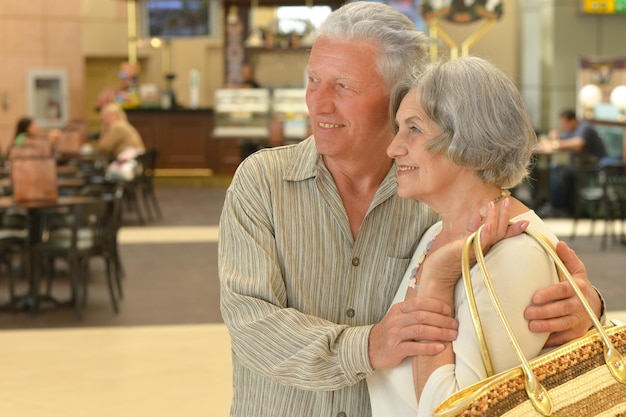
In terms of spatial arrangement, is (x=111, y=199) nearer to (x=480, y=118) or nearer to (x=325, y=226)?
(x=325, y=226)

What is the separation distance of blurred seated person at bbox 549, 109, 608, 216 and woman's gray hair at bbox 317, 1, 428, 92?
1080 centimetres

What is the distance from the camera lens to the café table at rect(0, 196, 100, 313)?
25.4 feet

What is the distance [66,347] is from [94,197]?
2.36m

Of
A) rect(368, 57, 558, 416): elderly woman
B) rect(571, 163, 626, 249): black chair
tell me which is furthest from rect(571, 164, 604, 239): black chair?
rect(368, 57, 558, 416): elderly woman

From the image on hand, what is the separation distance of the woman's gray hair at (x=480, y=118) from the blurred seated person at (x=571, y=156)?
433 inches

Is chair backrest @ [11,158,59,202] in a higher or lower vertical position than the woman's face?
lower

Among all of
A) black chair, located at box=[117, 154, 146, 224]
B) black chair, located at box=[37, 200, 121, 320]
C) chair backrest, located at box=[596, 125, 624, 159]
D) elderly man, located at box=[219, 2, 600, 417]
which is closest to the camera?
elderly man, located at box=[219, 2, 600, 417]

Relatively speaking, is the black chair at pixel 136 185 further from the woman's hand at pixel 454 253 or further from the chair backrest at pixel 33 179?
the woman's hand at pixel 454 253

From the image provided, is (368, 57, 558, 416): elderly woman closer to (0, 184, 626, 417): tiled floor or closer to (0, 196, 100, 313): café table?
(0, 184, 626, 417): tiled floor

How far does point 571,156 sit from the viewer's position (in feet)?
43.9

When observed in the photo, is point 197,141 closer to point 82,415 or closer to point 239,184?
point 82,415

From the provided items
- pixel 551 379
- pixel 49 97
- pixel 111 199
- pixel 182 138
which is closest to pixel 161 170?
pixel 182 138

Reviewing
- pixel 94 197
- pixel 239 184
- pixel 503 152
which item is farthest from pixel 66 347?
pixel 503 152

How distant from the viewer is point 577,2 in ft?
56.4
